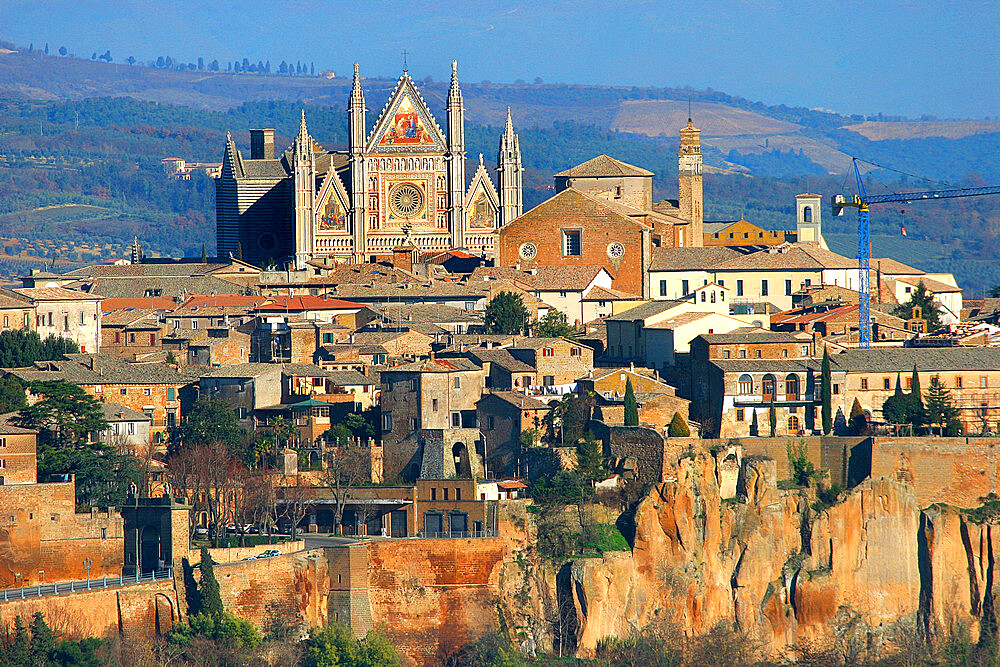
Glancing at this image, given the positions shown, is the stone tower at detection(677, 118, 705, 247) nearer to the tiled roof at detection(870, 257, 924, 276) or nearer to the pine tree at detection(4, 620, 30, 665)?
the tiled roof at detection(870, 257, 924, 276)

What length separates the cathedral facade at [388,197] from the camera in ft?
328

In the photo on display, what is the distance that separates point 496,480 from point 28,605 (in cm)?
1462

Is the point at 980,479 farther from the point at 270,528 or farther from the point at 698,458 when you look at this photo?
the point at 270,528

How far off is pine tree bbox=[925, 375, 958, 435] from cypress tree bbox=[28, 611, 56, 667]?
2566 centimetres

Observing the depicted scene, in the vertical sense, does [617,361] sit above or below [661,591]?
above

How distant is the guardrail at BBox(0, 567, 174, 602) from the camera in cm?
5147

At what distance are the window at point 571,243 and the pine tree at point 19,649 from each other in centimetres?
4557

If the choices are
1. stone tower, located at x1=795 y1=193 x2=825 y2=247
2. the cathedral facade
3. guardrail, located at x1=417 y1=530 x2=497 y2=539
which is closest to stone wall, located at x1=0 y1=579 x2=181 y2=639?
guardrail, located at x1=417 y1=530 x2=497 y2=539

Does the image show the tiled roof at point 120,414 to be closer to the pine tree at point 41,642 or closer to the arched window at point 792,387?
the pine tree at point 41,642

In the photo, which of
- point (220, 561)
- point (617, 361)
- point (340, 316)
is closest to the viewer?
point (220, 561)

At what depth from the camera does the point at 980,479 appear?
5934cm

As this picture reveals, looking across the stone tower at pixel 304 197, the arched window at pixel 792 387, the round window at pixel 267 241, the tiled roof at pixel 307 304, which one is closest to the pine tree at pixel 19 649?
the arched window at pixel 792 387

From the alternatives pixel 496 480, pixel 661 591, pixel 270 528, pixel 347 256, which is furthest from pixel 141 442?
pixel 347 256

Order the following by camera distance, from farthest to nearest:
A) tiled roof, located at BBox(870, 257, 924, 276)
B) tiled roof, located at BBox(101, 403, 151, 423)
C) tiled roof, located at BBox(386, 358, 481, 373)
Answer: tiled roof, located at BBox(870, 257, 924, 276) < tiled roof, located at BBox(101, 403, 151, 423) < tiled roof, located at BBox(386, 358, 481, 373)
